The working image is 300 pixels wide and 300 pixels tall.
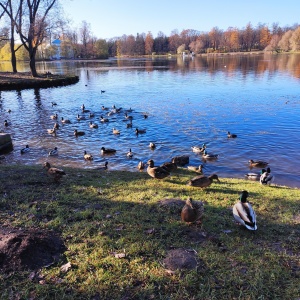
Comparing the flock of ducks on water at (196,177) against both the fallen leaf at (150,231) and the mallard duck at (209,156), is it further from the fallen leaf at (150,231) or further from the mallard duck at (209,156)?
the fallen leaf at (150,231)

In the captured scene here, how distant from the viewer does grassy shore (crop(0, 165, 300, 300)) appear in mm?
3783

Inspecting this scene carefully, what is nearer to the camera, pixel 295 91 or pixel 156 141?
pixel 156 141

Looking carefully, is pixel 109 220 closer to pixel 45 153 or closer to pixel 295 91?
pixel 45 153

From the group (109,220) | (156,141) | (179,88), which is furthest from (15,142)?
(179,88)

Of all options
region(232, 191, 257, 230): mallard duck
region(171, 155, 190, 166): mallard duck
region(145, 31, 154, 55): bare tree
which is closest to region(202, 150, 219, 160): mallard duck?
region(171, 155, 190, 166): mallard duck

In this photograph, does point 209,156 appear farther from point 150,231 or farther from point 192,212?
point 150,231

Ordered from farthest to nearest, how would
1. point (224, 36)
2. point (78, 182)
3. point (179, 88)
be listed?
point (224, 36), point (179, 88), point (78, 182)

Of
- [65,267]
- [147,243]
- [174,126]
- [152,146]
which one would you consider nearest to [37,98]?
[174,126]

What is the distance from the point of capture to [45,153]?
47.2 ft

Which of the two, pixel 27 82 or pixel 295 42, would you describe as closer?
pixel 27 82

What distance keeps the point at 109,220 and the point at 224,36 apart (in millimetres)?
190287

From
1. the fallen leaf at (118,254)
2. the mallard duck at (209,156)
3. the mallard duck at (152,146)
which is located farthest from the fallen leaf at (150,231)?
the mallard duck at (152,146)

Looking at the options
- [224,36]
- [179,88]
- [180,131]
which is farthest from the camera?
[224,36]

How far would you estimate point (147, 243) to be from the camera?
15.6 ft
